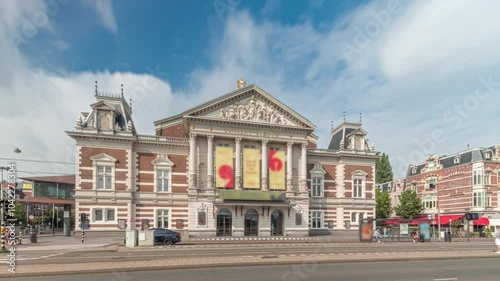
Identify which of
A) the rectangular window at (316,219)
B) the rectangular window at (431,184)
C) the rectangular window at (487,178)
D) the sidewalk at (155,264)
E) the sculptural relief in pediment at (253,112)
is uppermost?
the sculptural relief in pediment at (253,112)

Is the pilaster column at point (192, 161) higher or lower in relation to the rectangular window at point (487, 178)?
higher

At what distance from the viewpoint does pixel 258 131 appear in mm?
47594

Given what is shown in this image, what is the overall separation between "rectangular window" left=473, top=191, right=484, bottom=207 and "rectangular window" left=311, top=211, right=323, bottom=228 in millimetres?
30133

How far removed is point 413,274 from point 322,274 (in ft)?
13.7

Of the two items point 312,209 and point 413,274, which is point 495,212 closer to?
point 312,209

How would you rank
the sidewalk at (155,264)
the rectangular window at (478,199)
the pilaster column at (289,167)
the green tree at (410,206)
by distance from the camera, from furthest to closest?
the green tree at (410,206)
the rectangular window at (478,199)
the pilaster column at (289,167)
the sidewalk at (155,264)

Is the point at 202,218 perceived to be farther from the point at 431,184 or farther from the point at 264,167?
the point at 431,184

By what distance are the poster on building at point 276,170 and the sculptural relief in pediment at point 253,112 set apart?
4.63 m

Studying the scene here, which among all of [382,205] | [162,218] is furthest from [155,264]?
[382,205]

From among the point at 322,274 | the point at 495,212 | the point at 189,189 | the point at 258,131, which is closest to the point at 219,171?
the point at 189,189

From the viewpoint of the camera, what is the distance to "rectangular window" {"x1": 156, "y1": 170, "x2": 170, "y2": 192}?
46594mm

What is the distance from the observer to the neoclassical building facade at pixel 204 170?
1706 inches

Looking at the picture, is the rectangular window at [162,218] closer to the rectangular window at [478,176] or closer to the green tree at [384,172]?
the rectangular window at [478,176]

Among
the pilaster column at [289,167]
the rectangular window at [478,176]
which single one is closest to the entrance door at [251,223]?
the pilaster column at [289,167]
